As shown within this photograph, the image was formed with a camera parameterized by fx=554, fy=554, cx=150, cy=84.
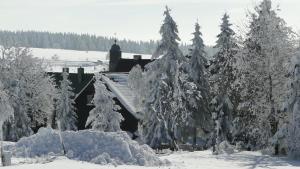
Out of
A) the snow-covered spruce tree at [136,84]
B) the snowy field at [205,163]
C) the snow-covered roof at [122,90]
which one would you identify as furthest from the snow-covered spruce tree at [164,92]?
the snowy field at [205,163]

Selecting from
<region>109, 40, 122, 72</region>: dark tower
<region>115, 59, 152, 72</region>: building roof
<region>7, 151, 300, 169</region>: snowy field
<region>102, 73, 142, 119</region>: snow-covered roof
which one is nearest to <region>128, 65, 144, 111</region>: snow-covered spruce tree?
<region>102, 73, 142, 119</region>: snow-covered roof

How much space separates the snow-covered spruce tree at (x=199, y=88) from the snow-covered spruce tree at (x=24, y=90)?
46.7ft

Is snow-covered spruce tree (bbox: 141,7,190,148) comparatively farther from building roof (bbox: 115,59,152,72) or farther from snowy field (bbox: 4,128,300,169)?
building roof (bbox: 115,59,152,72)

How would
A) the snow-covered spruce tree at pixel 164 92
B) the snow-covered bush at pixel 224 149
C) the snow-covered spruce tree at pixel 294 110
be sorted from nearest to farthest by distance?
the snow-covered spruce tree at pixel 294 110
the snow-covered bush at pixel 224 149
the snow-covered spruce tree at pixel 164 92

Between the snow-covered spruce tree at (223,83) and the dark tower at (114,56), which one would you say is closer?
the snow-covered spruce tree at (223,83)

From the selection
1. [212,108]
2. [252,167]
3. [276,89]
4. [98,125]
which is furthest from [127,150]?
[212,108]

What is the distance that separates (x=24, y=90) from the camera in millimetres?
50750

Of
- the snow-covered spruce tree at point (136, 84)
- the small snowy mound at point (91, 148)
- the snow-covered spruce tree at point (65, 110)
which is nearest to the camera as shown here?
the small snowy mound at point (91, 148)

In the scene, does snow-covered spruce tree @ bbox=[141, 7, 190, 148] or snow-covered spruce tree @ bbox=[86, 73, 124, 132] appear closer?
snow-covered spruce tree @ bbox=[86, 73, 124, 132]

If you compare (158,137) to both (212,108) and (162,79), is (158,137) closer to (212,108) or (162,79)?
(162,79)

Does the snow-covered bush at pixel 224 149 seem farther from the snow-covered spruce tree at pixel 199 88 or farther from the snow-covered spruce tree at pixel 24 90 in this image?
the snow-covered spruce tree at pixel 24 90

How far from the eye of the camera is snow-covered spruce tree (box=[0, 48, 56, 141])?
160 ft

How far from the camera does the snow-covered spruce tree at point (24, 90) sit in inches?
1924

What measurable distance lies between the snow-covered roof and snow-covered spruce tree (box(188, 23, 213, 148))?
5010 mm
